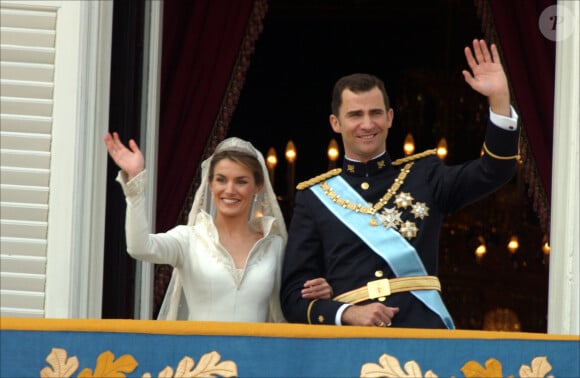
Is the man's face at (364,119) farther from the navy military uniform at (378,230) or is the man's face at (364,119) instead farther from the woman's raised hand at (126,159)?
the woman's raised hand at (126,159)

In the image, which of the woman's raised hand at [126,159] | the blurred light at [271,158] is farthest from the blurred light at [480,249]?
the woman's raised hand at [126,159]

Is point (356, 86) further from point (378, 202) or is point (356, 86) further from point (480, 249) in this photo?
point (480, 249)

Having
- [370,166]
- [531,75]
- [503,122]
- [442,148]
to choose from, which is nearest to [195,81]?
[531,75]

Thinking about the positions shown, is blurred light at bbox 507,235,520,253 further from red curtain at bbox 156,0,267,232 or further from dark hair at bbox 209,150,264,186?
dark hair at bbox 209,150,264,186

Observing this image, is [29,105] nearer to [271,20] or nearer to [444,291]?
[271,20]

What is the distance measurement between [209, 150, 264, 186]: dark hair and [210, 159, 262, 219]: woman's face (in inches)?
0.4

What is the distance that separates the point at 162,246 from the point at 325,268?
1.73 feet

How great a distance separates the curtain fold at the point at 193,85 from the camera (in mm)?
6531

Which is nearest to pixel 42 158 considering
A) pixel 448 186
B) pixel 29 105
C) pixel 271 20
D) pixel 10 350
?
pixel 29 105

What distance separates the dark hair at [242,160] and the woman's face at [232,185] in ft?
0.04

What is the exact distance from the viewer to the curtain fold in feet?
21.4

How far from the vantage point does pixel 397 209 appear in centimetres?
439

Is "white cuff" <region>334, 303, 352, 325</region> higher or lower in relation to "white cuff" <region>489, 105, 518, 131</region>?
lower

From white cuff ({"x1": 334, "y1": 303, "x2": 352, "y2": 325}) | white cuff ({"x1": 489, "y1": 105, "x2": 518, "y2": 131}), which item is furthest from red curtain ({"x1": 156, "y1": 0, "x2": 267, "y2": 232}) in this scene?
white cuff ({"x1": 489, "y1": 105, "x2": 518, "y2": 131})
